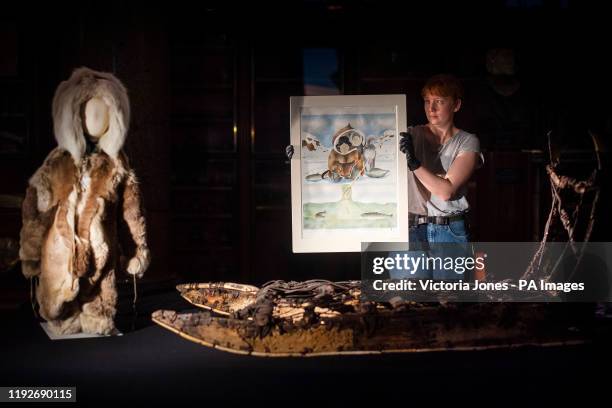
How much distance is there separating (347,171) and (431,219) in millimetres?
412

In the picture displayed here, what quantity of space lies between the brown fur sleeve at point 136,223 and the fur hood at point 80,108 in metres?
0.15

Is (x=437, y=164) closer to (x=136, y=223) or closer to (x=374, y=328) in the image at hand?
(x=374, y=328)

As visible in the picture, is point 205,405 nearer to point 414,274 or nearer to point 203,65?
point 414,274

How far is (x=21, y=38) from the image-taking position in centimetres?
474

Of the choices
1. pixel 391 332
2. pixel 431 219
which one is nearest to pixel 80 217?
pixel 391 332

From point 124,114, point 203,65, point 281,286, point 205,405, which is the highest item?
point 203,65

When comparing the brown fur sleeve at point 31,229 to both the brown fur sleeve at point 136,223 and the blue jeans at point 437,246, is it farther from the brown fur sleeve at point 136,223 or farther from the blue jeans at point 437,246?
the blue jeans at point 437,246

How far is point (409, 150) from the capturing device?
3.15 m

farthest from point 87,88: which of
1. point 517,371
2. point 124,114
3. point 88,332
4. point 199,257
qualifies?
point 199,257

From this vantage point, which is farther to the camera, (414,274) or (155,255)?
(155,255)

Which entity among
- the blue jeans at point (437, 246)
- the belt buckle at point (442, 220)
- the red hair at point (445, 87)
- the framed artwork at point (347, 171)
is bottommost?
the blue jeans at point (437, 246)

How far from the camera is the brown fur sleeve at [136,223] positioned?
3.01 m

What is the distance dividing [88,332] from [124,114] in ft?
2.88

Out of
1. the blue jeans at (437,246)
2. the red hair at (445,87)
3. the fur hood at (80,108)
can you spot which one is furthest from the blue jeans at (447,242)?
the fur hood at (80,108)
